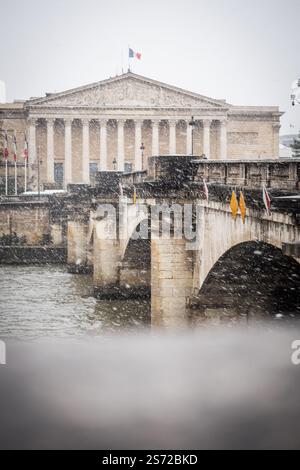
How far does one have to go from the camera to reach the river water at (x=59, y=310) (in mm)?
29250

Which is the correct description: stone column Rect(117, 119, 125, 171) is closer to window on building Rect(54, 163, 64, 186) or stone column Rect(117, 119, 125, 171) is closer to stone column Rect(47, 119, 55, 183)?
window on building Rect(54, 163, 64, 186)

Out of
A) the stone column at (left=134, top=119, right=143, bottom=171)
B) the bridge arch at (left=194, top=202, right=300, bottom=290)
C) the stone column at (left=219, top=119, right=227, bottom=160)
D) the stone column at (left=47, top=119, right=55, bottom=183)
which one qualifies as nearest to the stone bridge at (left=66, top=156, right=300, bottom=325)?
the bridge arch at (left=194, top=202, right=300, bottom=290)

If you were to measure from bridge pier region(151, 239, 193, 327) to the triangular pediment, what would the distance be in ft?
218

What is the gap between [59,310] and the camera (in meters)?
34.0

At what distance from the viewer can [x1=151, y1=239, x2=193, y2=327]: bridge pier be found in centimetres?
2148

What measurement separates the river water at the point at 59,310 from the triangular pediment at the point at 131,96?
1771 inches

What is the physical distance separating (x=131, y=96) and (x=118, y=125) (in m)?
3.47

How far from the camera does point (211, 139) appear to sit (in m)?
90.3

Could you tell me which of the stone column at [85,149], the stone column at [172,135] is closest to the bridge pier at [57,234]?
the stone column at [85,149]

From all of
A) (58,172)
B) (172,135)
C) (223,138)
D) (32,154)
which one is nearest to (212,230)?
(172,135)

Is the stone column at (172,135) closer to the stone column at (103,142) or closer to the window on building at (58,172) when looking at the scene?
the stone column at (103,142)
